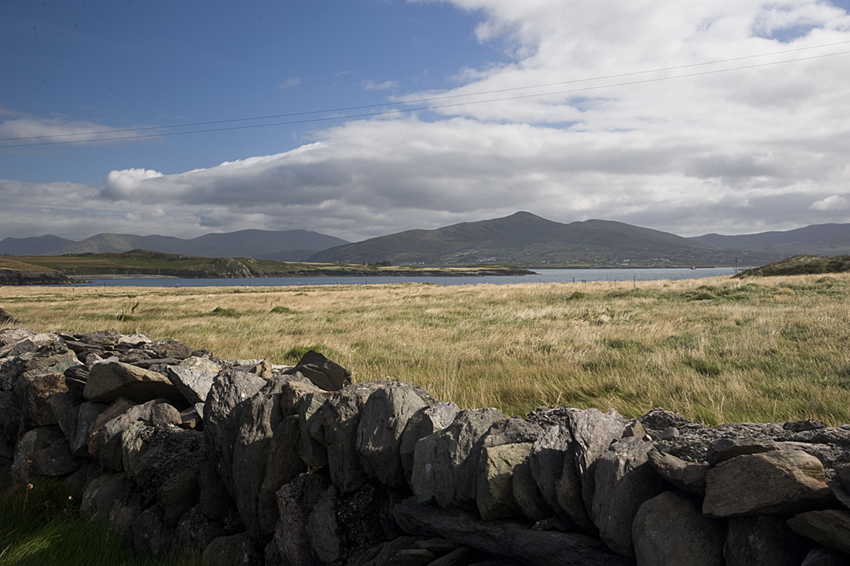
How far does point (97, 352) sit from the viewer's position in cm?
800

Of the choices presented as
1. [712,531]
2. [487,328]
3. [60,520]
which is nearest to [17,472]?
[60,520]

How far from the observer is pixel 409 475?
12.1 ft

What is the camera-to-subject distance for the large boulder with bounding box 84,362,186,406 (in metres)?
5.59

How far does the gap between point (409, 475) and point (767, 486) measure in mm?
2296

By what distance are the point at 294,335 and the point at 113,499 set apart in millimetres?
10288

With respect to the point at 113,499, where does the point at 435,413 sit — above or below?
above

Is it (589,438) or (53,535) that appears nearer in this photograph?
(589,438)

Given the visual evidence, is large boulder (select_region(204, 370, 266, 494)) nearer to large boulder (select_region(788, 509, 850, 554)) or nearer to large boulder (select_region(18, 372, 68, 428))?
large boulder (select_region(18, 372, 68, 428))

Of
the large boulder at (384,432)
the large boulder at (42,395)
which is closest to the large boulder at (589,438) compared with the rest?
the large boulder at (384,432)

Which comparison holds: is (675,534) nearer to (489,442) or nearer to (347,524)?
(489,442)

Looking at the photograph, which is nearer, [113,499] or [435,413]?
[435,413]

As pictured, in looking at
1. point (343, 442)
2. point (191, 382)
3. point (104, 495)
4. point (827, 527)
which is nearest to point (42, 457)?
point (104, 495)

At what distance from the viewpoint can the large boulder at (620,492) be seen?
8.89 ft

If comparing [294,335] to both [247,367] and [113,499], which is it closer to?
[247,367]
